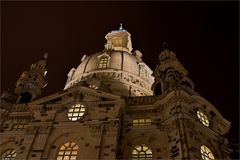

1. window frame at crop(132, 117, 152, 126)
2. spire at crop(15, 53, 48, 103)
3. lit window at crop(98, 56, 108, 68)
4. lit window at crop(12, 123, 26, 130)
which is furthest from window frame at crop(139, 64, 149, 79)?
lit window at crop(12, 123, 26, 130)

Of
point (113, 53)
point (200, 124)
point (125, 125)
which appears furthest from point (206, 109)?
point (113, 53)

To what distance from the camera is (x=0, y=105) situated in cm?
3700

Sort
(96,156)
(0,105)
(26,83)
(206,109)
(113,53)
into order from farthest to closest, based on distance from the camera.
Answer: (113,53), (26,83), (0,105), (206,109), (96,156)

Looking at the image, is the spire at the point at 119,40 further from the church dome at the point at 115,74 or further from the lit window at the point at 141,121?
the lit window at the point at 141,121

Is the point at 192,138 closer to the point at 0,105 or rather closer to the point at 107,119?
the point at 107,119

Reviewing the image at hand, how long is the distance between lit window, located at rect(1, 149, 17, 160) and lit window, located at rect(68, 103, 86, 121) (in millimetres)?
6042

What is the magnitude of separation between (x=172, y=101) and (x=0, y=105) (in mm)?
18392

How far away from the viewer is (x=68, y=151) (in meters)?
30.5

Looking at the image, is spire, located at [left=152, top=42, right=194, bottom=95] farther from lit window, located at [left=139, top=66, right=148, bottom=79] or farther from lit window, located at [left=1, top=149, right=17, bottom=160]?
lit window, located at [left=1, top=149, right=17, bottom=160]

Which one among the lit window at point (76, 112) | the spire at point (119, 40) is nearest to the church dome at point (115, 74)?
the spire at point (119, 40)

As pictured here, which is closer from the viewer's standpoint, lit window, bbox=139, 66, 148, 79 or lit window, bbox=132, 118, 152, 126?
lit window, bbox=132, 118, 152, 126

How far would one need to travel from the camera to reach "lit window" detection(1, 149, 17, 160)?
31578mm

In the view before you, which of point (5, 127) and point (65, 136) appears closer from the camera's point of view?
point (65, 136)

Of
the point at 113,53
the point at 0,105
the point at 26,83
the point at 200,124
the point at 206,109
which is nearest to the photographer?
the point at 200,124
